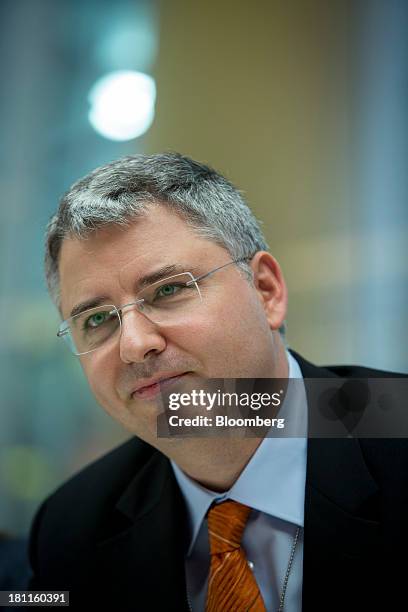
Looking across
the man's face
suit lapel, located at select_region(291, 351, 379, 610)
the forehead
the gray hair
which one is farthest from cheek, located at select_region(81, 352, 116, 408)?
suit lapel, located at select_region(291, 351, 379, 610)

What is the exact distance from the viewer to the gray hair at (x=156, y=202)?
2.98 feet

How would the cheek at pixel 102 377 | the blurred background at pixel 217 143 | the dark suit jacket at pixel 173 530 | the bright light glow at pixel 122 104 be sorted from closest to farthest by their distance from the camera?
the dark suit jacket at pixel 173 530, the cheek at pixel 102 377, the blurred background at pixel 217 143, the bright light glow at pixel 122 104

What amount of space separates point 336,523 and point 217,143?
3.52 ft

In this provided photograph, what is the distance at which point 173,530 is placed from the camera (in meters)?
0.98

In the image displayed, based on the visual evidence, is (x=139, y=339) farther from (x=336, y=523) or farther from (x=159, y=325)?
(x=336, y=523)

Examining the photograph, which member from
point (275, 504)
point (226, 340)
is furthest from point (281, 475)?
point (226, 340)

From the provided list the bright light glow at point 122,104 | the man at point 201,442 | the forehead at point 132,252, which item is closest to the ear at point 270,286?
the man at point 201,442

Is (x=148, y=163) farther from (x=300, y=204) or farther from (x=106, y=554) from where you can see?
(x=106, y=554)

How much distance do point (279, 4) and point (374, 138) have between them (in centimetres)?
56

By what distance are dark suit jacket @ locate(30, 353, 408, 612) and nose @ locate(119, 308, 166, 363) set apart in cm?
33

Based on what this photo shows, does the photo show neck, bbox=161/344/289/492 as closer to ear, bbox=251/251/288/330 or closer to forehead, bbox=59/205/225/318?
ear, bbox=251/251/288/330

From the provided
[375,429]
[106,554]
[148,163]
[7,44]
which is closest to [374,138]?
[148,163]

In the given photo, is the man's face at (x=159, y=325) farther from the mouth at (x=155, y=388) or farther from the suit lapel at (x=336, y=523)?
the suit lapel at (x=336, y=523)

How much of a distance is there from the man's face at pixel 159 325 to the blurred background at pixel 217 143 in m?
0.47
